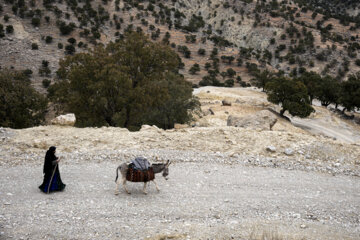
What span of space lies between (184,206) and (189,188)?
5.17ft

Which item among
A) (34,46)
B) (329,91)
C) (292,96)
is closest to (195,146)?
(292,96)

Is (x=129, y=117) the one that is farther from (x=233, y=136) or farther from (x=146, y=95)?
(x=233, y=136)

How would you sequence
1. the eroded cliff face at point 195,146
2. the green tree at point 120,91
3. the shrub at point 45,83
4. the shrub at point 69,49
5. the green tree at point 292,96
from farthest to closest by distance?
the shrub at point 69,49, the shrub at point 45,83, the green tree at point 292,96, the green tree at point 120,91, the eroded cliff face at point 195,146

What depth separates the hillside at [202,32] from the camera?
6631 centimetres

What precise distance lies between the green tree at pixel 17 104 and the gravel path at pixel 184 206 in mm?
13784

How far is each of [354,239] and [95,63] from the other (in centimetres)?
2152

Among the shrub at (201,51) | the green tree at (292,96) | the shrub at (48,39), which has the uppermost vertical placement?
the shrub at (201,51)

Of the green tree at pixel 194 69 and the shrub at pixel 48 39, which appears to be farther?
the green tree at pixel 194 69

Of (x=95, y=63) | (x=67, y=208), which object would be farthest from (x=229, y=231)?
(x=95, y=63)

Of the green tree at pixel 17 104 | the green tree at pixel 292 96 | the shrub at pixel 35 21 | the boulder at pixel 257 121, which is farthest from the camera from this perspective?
the shrub at pixel 35 21

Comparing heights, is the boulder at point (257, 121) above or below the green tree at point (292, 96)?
below

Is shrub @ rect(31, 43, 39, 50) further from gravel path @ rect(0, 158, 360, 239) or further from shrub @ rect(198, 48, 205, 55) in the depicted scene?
gravel path @ rect(0, 158, 360, 239)

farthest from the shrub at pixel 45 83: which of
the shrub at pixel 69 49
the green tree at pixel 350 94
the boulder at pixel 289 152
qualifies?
the green tree at pixel 350 94

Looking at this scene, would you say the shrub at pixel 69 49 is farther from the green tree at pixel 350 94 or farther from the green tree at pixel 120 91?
the green tree at pixel 350 94
